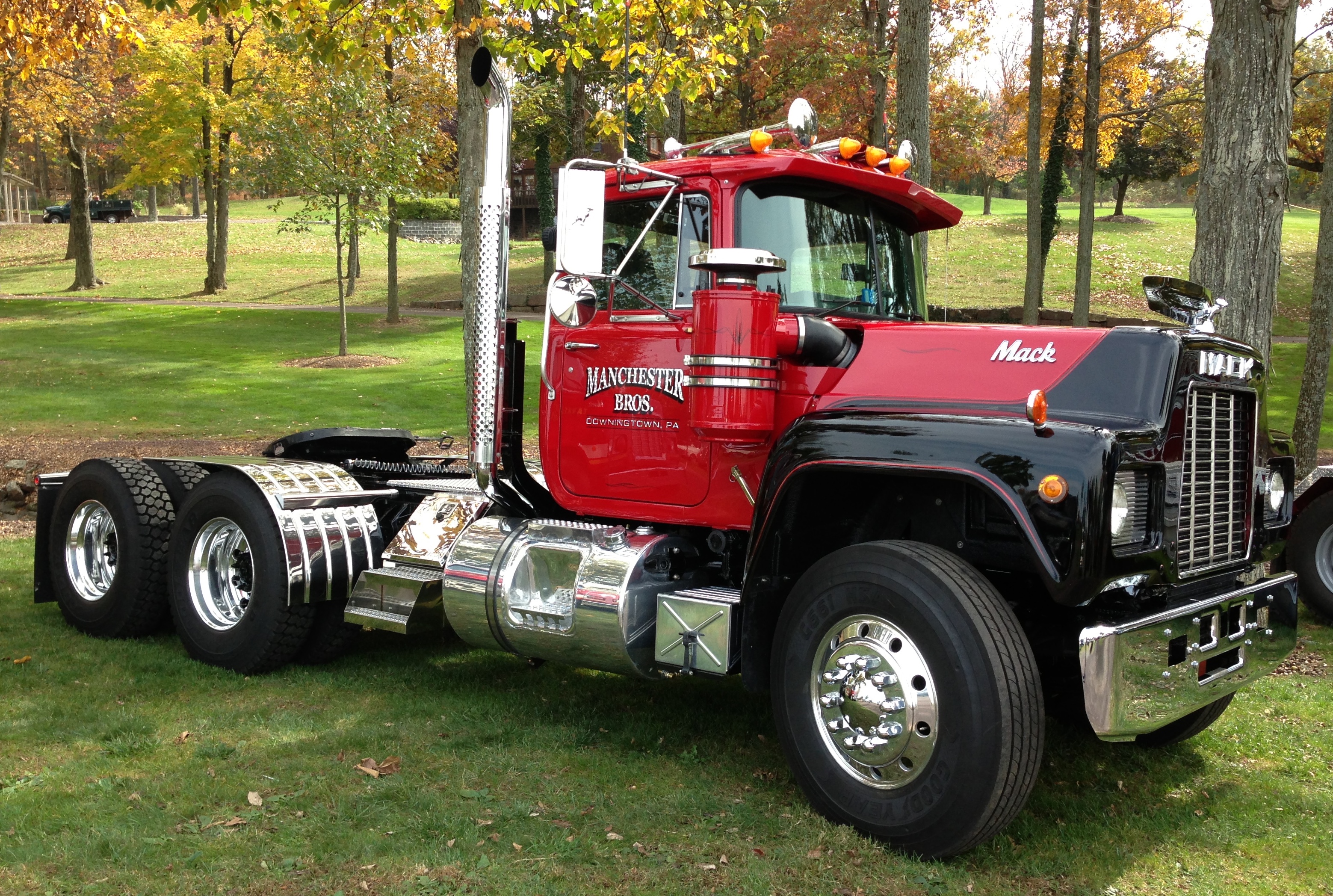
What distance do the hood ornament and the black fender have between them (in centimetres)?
117

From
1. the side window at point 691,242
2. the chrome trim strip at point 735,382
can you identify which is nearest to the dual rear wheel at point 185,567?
the side window at point 691,242

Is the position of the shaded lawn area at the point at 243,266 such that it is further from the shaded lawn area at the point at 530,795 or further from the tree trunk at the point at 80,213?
the shaded lawn area at the point at 530,795

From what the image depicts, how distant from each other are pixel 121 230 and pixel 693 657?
49820 mm

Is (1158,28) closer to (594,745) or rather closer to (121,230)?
(594,745)

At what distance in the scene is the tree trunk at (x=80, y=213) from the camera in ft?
106

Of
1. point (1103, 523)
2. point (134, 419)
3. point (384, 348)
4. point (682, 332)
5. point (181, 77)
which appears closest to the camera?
point (1103, 523)

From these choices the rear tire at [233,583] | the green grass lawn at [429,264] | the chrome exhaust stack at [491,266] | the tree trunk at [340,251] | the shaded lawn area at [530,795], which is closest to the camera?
the shaded lawn area at [530,795]

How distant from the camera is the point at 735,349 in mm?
4246

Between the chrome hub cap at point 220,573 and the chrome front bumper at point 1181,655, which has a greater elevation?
the chrome front bumper at point 1181,655

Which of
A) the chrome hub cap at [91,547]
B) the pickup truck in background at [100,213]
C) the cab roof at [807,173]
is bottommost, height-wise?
the chrome hub cap at [91,547]

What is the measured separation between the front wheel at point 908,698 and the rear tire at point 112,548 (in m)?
4.08

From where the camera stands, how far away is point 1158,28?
2244 cm

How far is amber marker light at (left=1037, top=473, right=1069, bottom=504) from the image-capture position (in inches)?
136

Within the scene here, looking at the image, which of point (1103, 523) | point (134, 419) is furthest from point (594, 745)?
point (134, 419)
